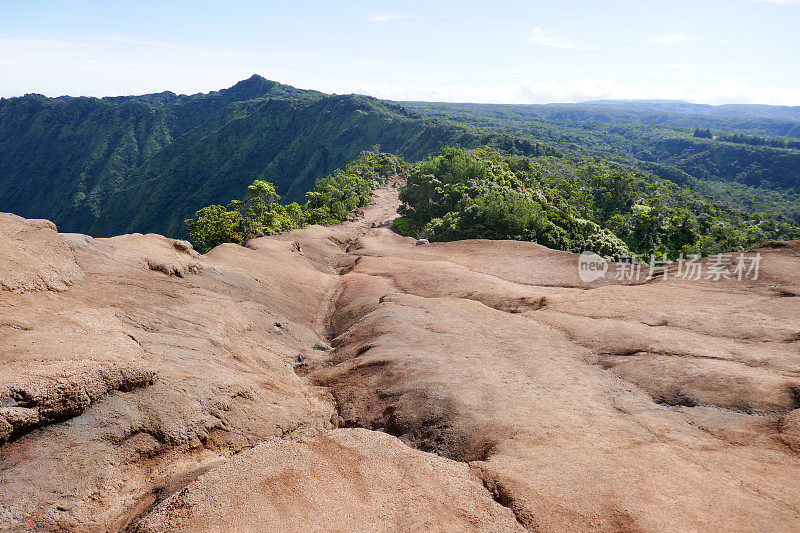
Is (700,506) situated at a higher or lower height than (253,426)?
higher

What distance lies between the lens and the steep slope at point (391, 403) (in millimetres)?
8047

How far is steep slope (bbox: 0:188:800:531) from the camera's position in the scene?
8047 mm

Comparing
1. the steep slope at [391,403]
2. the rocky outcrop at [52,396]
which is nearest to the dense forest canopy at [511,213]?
the steep slope at [391,403]

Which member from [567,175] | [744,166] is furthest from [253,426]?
[744,166]

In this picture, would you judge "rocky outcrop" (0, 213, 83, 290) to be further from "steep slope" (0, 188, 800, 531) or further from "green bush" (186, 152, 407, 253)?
Answer: "green bush" (186, 152, 407, 253)

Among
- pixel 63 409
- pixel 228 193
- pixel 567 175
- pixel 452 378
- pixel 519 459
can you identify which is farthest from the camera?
pixel 228 193

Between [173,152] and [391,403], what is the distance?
602ft

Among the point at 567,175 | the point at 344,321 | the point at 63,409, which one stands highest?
the point at 567,175

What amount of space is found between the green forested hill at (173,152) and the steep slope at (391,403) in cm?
11478

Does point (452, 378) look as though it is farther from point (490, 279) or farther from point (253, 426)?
point (490, 279)

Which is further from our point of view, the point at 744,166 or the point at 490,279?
the point at 744,166

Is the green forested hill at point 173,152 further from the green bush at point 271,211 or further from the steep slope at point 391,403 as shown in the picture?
the steep slope at point 391,403

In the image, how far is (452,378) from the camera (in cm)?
1397

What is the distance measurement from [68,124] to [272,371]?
9286 inches
